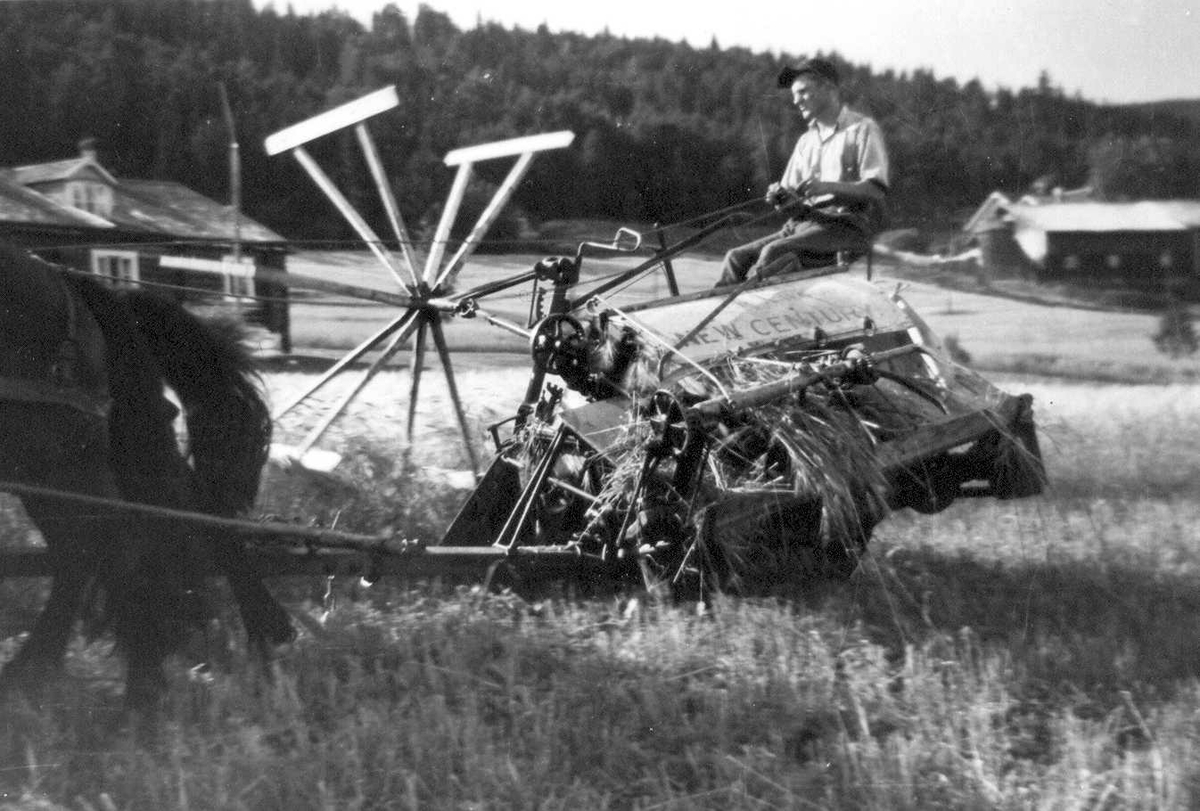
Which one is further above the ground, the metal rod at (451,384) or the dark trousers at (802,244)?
the dark trousers at (802,244)

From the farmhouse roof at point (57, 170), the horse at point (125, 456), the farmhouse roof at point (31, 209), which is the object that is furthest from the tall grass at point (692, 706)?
the farmhouse roof at point (57, 170)

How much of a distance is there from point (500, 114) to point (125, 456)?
290 centimetres

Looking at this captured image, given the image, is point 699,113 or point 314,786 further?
point 699,113

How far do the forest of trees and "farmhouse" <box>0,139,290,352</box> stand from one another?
3.5 inches

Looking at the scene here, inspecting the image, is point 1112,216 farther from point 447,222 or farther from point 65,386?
point 65,386

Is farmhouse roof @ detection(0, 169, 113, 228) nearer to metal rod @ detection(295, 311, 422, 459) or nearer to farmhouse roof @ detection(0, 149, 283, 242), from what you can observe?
farmhouse roof @ detection(0, 149, 283, 242)

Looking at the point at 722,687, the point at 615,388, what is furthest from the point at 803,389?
the point at 722,687

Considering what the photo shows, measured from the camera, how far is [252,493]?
4.30 m

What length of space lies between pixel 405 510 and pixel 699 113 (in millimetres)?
2335

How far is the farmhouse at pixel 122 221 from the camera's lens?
17.7ft

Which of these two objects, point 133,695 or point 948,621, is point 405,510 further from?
point 948,621

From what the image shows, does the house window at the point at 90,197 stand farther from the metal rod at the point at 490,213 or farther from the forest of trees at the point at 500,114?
the metal rod at the point at 490,213

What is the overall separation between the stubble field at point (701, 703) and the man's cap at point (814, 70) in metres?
1.89

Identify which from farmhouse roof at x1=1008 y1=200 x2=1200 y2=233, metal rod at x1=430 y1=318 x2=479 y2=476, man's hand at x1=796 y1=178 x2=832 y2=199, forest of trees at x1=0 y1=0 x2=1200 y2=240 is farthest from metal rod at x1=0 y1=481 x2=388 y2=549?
farmhouse roof at x1=1008 y1=200 x2=1200 y2=233
